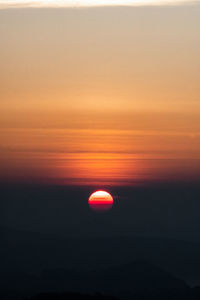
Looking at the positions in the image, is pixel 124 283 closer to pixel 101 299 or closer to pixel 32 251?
pixel 32 251

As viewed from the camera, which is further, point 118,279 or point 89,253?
point 118,279

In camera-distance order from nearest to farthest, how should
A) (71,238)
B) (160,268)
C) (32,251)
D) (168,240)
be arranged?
(168,240) < (71,238) < (32,251) < (160,268)

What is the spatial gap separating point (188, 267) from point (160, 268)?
1043cm

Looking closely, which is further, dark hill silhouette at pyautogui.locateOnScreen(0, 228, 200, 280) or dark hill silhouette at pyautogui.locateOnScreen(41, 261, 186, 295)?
dark hill silhouette at pyautogui.locateOnScreen(41, 261, 186, 295)

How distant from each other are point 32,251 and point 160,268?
809 inches

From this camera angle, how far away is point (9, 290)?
94.6 m

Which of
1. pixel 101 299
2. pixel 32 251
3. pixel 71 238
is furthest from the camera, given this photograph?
pixel 32 251

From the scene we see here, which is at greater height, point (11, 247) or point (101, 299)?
point (11, 247)

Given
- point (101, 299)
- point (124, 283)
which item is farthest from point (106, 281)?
point (101, 299)

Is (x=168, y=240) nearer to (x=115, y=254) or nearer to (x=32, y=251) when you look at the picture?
(x=115, y=254)

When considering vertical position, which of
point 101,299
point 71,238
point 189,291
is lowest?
point 101,299

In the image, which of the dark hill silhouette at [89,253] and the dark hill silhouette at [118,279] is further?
the dark hill silhouette at [118,279]

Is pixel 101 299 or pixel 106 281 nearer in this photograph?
pixel 101 299

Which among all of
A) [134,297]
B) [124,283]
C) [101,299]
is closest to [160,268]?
[124,283]
